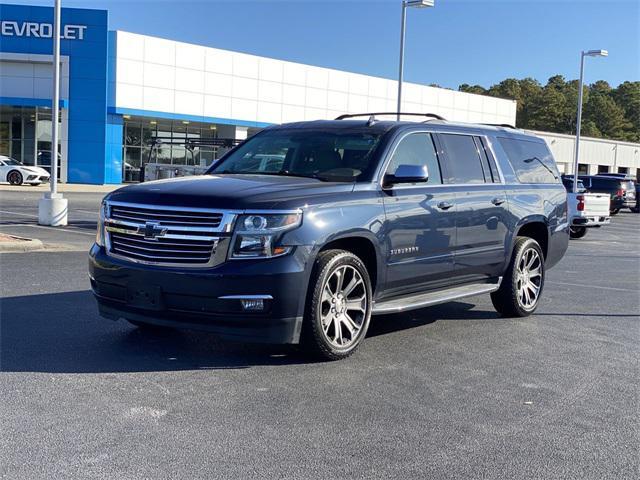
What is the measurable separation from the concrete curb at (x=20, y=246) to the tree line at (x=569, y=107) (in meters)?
91.7

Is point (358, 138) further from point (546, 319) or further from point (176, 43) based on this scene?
point (176, 43)

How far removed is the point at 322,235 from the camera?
5.61 m

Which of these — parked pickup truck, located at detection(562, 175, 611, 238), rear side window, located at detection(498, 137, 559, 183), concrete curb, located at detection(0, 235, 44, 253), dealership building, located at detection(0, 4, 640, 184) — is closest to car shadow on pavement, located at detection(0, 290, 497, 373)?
rear side window, located at detection(498, 137, 559, 183)

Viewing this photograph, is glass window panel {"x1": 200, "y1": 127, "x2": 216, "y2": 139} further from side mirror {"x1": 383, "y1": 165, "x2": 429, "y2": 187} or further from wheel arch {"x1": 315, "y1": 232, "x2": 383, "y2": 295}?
wheel arch {"x1": 315, "y1": 232, "x2": 383, "y2": 295}

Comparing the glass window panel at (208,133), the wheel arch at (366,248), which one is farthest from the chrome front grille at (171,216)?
the glass window panel at (208,133)

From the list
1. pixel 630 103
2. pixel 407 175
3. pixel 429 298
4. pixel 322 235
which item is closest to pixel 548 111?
pixel 630 103

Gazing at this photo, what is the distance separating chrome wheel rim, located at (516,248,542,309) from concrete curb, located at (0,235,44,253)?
809 cm

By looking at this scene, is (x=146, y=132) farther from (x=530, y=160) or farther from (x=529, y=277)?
(x=529, y=277)

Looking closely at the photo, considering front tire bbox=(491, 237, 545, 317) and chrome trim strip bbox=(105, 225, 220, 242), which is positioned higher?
chrome trim strip bbox=(105, 225, 220, 242)

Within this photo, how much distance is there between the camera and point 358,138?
6.75 meters

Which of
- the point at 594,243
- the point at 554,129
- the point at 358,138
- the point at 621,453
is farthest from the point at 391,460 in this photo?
the point at 554,129

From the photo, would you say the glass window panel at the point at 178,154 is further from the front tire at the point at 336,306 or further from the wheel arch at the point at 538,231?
the front tire at the point at 336,306

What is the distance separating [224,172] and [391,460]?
12.5ft

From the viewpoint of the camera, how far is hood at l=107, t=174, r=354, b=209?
5.44m
